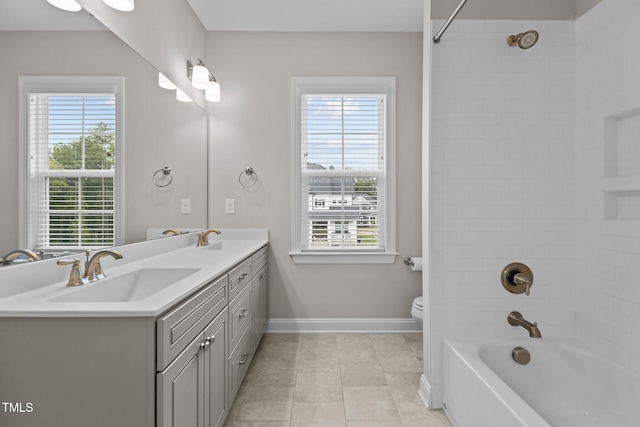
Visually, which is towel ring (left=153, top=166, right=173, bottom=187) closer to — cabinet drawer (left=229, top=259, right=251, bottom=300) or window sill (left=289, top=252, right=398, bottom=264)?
cabinet drawer (left=229, top=259, right=251, bottom=300)

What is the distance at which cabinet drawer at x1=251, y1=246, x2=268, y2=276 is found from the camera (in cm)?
A: 233

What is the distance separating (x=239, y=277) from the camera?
1935 millimetres

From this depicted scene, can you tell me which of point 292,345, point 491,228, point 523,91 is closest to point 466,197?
point 491,228

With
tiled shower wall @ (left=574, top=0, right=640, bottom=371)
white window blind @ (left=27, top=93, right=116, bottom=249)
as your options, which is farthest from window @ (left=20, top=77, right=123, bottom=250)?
tiled shower wall @ (left=574, top=0, right=640, bottom=371)

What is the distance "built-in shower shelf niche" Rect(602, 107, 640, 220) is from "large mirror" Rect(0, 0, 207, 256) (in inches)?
97.1

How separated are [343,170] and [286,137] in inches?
23.3

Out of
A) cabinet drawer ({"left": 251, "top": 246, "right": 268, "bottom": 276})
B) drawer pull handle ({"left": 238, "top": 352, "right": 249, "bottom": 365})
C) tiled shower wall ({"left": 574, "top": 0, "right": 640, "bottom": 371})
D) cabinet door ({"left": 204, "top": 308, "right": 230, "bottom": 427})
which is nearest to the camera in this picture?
cabinet door ({"left": 204, "top": 308, "right": 230, "bottom": 427})

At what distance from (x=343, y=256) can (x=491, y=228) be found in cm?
136

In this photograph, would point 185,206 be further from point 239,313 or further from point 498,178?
point 498,178

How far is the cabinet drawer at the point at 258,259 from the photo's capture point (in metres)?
2.33

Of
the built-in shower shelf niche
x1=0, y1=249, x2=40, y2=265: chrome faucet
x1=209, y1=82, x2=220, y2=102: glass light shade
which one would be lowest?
x1=0, y1=249, x2=40, y2=265: chrome faucet

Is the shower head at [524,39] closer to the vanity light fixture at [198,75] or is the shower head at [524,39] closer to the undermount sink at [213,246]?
the vanity light fixture at [198,75]

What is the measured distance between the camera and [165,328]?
1.03 meters

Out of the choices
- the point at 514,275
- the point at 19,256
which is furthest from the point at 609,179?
the point at 19,256
